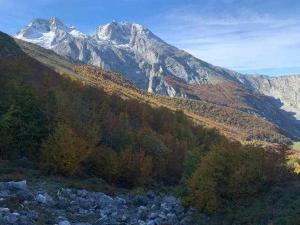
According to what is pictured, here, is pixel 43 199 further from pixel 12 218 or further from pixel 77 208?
pixel 12 218

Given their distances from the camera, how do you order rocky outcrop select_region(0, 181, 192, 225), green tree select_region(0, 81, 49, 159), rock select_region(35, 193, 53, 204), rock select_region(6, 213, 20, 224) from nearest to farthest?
rock select_region(6, 213, 20, 224) < rocky outcrop select_region(0, 181, 192, 225) < rock select_region(35, 193, 53, 204) < green tree select_region(0, 81, 49, 159)

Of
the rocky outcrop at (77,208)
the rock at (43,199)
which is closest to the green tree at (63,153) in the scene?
the rocky outcrop at (77,208)

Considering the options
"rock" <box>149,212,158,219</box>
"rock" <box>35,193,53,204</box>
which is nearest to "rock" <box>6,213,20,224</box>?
"rock" <box>35,193,53,204</box>

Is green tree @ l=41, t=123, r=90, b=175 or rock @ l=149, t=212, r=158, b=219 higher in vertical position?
green tree @ l=41, t=123, r=90, b=175

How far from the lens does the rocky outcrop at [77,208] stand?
31633 millimetres

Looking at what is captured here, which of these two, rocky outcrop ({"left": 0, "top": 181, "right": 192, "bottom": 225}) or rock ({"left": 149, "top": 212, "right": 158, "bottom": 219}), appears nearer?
rocky outcrop ({"left": 0, "top": 181, "right": 192, "bottom": 225})

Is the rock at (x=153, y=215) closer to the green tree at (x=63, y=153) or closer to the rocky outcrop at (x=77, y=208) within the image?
the rocky outcrop at (x=77, y=208)

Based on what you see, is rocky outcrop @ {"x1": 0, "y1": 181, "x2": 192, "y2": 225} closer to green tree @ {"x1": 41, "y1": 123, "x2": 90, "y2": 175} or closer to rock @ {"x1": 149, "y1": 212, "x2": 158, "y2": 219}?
rock @ {"x1": 149, "y1": 212, "x2": 158, "y2": 219}

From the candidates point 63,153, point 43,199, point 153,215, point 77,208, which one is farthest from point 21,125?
point 153,215

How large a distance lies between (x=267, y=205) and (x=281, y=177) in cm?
657

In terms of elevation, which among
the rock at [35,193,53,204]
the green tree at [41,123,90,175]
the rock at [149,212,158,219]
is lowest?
the rock at [149,212,158,219]

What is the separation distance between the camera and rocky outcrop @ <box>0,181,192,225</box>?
3163cm

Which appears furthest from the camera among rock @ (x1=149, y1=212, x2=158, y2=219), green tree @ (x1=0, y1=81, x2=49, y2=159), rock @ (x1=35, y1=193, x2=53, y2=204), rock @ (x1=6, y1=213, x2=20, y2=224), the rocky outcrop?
green tree @ (x1=0, y1=81, x2=49, y2=159)

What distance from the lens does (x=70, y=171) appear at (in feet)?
180
